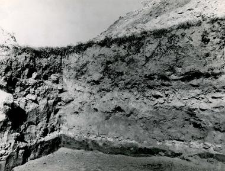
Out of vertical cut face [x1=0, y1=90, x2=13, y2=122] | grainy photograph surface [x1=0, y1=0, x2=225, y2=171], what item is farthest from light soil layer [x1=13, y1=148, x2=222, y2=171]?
vertical cut face [x1=0, y1=90, x2=13, y2=122]

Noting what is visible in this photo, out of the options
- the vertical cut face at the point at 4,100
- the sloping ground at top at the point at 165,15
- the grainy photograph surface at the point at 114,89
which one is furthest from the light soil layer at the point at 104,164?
the sloping ground at top at the point at 165,15

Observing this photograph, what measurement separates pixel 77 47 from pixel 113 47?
380mm

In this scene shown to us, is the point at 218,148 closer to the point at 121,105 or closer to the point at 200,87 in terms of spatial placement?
the point at 200,87

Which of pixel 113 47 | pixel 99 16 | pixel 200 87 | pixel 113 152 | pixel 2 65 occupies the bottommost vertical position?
pixel 113 152

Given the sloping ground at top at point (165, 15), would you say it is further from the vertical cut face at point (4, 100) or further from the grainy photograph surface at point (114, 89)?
the vertical cut face at point (4, 100)

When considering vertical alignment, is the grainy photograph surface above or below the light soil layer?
above

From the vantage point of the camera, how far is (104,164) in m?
2.41

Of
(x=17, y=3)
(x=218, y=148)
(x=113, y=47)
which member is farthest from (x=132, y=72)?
(x=17, y=3)

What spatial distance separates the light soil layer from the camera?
91.4 inches

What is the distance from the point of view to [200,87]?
239cm

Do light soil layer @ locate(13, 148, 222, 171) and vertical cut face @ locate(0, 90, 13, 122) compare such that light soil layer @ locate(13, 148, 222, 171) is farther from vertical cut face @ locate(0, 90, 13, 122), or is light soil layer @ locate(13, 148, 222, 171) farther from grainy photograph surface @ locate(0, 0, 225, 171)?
vertical cut face @ locate(0, 90, 13, 122)

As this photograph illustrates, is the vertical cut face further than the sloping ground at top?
No

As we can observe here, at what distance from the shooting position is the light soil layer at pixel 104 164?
2321 mm

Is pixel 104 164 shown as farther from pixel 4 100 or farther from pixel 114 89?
pixel 4 100
